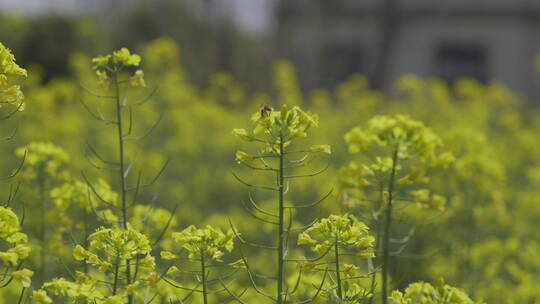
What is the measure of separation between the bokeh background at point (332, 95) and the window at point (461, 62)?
33 millimetres

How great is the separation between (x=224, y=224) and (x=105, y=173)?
1.34 m

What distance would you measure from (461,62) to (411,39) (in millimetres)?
1393

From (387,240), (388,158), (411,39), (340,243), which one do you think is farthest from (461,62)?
(340,243)

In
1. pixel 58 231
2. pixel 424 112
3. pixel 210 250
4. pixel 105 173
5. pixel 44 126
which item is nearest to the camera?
pixel 210 250

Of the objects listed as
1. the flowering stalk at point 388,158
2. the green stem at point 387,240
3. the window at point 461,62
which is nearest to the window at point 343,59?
the window at point 461,62

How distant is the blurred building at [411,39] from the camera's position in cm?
1812

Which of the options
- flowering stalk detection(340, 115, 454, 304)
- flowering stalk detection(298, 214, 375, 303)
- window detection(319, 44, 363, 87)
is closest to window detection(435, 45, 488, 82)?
window detection(319, 44, 363, 87)

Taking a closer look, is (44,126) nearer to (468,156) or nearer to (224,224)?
(224,224)

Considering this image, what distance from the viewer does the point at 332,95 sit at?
1877cm

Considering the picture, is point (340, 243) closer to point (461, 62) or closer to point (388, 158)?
point (388, 158)

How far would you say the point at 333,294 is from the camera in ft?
7.18

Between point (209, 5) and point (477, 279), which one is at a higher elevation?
point (209, 5)

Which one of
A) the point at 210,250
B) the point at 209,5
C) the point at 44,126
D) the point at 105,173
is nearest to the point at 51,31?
the point at 209,5

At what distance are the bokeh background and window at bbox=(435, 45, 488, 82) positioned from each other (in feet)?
0.11
